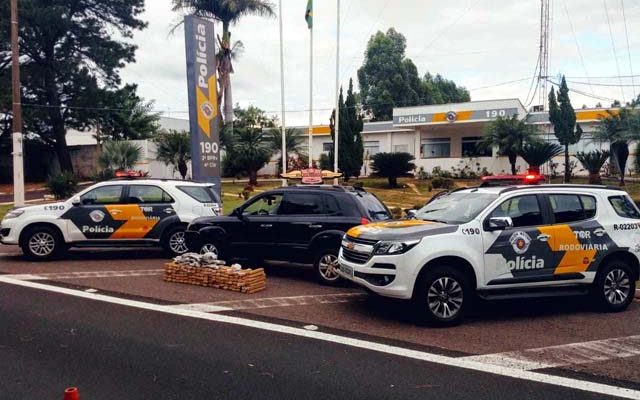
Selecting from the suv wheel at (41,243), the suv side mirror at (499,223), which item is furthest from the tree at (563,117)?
the suv wheel at (41,243)

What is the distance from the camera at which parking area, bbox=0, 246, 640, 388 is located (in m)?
6.04

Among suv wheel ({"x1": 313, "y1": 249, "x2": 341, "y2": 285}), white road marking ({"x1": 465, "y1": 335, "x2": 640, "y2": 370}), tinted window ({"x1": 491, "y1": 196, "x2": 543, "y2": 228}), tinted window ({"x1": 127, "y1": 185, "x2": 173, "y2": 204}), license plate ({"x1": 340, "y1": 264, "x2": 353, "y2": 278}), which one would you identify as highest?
tinted window ({"x1": 127, "y1": 185, "x2": 173, "y2": 204})

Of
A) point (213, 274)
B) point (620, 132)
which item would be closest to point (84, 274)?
point (213, 274)

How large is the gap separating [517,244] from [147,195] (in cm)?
777

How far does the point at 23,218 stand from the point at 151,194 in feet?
8.24

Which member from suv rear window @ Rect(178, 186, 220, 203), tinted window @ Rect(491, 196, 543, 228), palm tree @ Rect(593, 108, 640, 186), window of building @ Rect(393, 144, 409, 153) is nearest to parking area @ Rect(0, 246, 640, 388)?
tinted window @ Rect(491, 196, 543, 228)

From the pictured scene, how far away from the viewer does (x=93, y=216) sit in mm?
11750

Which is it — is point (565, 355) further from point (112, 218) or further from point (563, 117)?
point (563, 117)

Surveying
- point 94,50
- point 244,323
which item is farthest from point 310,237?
point 94,50

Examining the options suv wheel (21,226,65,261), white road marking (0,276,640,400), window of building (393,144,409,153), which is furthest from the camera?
window of building (393,144,409,153)

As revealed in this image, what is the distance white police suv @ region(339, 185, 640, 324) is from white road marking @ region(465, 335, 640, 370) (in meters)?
1.14

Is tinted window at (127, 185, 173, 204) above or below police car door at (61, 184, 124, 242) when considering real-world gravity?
above

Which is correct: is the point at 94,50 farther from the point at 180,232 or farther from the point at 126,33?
the point at 180,232

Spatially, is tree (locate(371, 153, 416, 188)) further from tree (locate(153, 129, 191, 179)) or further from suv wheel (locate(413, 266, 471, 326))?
suv wheel (locate(413, 266, 471, 326))
